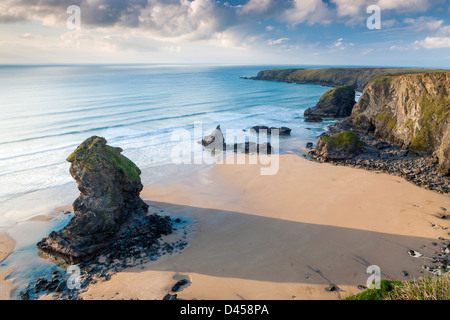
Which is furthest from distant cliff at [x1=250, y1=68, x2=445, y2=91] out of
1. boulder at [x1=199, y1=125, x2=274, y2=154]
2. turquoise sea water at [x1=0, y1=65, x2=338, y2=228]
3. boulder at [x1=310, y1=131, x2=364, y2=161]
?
boulder at [x1=199, y1=125, x2=274, y2=154]

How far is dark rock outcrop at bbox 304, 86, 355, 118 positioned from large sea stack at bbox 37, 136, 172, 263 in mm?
45174

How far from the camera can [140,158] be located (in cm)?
3066

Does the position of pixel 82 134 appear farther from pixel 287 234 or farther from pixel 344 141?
pixel 344 141

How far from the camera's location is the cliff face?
84.2 feet

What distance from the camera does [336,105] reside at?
52.8 meters

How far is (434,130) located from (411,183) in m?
8.47

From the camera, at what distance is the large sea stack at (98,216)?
14211 mm

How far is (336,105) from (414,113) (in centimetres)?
2445

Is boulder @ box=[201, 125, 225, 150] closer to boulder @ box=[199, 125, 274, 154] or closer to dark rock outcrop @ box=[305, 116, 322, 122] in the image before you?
boulder @ box=[199, 125, 274, 154]

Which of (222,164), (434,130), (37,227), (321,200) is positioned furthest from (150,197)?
(434,130)

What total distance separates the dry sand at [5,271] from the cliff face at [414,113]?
30.5 m

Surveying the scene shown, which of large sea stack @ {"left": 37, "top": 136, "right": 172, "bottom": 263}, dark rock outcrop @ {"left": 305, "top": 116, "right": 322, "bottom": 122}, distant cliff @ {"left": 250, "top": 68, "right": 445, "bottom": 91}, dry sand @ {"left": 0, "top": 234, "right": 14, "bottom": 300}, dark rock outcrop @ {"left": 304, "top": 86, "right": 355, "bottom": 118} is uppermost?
distant cliff @ {"left": 250, "top": 68, "right": 445, "bottom": 91}

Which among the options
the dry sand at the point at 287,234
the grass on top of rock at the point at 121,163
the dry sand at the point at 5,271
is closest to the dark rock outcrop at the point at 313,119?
the dry sand at the point at 287,234

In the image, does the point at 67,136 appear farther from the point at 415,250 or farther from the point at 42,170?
the point at 415,250
